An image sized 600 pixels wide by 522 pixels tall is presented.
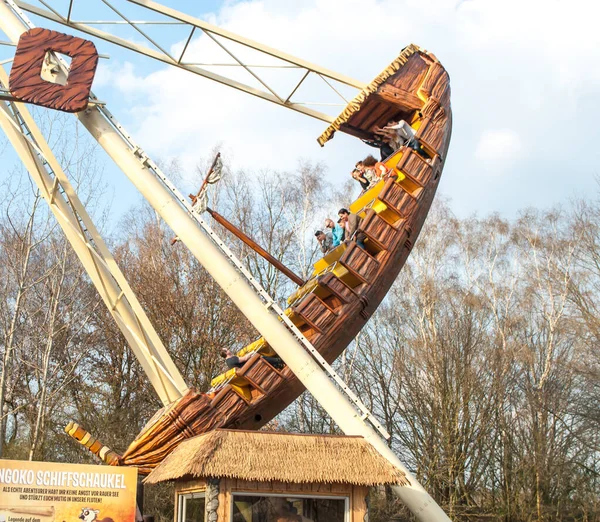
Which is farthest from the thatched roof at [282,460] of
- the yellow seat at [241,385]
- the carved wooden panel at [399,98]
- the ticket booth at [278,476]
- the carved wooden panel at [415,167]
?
the carved wooden panel at [399,98]

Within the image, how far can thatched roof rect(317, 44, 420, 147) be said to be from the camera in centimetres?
1105

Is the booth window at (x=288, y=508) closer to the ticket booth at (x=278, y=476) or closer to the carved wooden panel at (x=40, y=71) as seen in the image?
the ticket booth at (x=278, y=476)

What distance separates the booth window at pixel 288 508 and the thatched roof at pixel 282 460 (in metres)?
0.33

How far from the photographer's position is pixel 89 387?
23906mm

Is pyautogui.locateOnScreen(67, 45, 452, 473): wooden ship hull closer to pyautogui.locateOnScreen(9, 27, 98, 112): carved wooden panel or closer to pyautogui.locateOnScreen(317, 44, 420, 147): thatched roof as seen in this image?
pyautogui.locateOnScreen(317, 44, 420, 147): thatched roof

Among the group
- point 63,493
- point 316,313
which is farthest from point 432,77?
point 63,493

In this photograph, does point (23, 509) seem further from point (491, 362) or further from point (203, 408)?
point (491, 362)

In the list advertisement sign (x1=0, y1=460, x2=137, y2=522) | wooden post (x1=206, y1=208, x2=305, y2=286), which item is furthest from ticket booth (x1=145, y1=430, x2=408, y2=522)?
wooden post (x1=206, y1=208, x2=305, y2=286)

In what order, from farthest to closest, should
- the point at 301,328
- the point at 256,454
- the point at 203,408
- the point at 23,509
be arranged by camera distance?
the point at 301,328 < the point at 203,408 < the point at 256,454 < the point at 23,509

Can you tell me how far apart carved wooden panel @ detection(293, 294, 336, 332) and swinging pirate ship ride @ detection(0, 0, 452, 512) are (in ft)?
0.05

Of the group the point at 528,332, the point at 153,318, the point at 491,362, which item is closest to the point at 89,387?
the point at 153,318

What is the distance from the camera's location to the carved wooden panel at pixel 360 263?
10.1m

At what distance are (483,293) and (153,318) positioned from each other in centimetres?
1116

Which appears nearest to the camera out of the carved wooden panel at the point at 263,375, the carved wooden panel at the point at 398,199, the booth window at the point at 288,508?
the booth window at the point at 288,508
